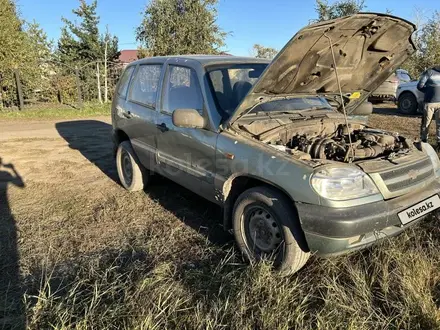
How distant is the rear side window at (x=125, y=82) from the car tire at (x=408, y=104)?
Answer: 33.7ft

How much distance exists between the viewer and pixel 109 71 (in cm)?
1753

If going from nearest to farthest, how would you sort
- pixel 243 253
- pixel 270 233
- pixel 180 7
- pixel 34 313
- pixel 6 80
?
pixel 34 313 → pixel 270 233 → pixel 243 253 → pixel 6 80 → pixel 180 7

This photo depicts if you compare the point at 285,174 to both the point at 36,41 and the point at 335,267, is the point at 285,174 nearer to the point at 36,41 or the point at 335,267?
the point at 335,267

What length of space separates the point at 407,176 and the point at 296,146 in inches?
37.6

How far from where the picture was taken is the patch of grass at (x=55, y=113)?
13.6 m

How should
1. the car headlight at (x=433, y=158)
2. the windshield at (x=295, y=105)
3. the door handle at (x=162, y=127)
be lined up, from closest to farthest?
the car headlight at (x=433, y=158)
the windshield at (x=295, y=105)
the door handle at (x=162, y=127)

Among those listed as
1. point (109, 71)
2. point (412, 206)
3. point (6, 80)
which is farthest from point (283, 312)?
point (109, 71)

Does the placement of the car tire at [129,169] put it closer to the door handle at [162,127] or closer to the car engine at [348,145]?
the door handle at [162,127]

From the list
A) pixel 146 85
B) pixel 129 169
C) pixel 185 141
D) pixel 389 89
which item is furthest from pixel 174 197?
pixel 389 89

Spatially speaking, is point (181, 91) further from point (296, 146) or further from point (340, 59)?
point (340, 59)

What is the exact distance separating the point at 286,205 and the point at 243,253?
0.66m

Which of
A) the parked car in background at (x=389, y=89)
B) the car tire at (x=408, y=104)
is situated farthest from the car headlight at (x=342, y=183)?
the parked car in background at (x=389, y=89)

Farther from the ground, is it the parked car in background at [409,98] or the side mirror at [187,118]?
the side mirror at [187,118]

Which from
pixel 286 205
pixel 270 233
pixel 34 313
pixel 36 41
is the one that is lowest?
pixel 34 313
